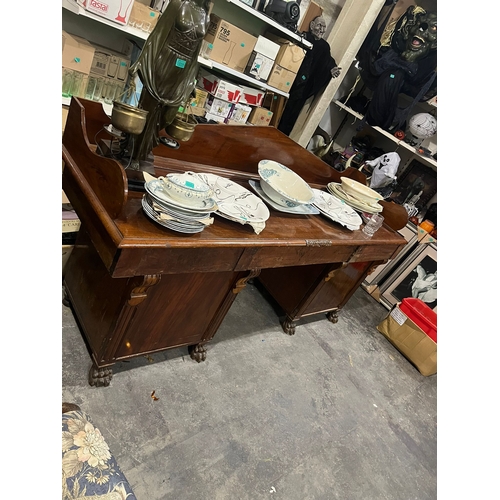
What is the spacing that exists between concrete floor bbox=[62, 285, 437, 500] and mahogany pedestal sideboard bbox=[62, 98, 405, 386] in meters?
0.15

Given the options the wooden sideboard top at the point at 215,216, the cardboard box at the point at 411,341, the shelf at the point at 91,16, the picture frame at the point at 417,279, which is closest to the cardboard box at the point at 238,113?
the shelf at the point at 91,16

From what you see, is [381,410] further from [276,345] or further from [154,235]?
[154,235]

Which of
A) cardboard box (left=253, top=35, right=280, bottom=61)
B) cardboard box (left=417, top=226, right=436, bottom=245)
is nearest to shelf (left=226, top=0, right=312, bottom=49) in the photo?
cardboard box (left=253, top=35, right=280, bottom=61)

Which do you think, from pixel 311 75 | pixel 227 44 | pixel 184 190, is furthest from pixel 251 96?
pixel 184 190

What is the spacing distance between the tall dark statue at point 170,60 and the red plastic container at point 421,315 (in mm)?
2541

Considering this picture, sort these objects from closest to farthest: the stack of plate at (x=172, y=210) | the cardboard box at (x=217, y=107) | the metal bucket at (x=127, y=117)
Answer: the metal bucket at (x=127, y=117) → the stack of plate at (x=172, y=210) → the cardboard box at (x=217, y=107)

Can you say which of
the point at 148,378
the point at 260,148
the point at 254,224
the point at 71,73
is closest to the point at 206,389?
the point at 148,378

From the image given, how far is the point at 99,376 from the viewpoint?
69.6 inches

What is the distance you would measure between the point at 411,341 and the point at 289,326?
3.67 ft

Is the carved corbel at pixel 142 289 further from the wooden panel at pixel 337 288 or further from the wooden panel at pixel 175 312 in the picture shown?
the wooden panel at pixel 337 288

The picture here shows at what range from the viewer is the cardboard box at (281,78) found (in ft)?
10.3

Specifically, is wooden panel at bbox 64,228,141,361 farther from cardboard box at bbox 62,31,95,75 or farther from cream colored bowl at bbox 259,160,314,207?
cardboard box at bbox 62,31,95,75

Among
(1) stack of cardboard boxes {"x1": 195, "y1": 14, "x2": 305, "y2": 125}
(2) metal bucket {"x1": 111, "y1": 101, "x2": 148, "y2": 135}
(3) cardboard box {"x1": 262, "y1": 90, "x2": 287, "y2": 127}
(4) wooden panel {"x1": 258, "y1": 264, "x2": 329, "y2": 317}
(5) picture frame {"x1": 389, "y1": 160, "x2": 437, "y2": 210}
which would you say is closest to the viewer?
(2) metal bucket {"x1": 111, "y1": 101, "x2": 148, "y2": 135}

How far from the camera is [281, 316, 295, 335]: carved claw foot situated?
2.71m
